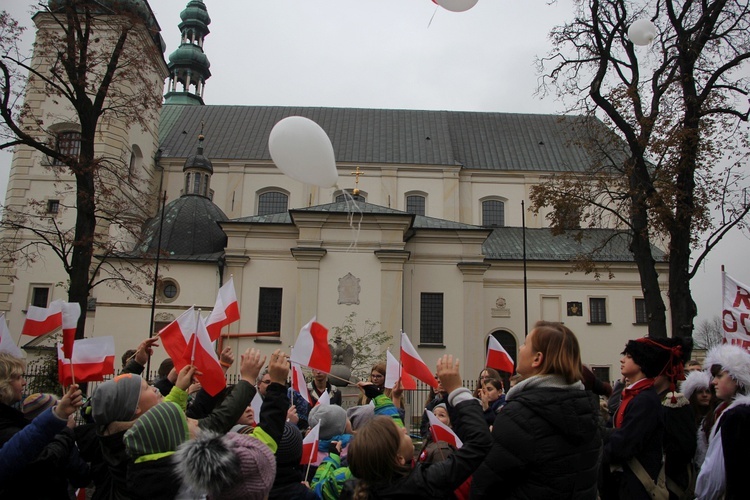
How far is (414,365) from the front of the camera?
6.08 m

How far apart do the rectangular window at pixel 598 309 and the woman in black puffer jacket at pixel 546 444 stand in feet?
81.5

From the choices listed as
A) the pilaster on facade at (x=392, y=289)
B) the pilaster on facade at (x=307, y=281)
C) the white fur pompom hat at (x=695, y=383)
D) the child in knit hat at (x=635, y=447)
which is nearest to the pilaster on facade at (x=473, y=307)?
the pilaster on facade at (x=392, y=289)

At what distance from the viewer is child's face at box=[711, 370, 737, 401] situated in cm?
418

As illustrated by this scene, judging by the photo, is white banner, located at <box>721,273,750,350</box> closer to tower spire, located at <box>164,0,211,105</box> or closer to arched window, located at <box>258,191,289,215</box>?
arched window, located at <box>258,191,289,215</box>

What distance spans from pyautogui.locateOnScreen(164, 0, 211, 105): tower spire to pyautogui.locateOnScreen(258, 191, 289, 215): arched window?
692 inches

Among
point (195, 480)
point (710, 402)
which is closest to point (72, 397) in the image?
point (195, 480)

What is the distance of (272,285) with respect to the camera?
24.1 meters

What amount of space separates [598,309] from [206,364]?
24767 millimetres

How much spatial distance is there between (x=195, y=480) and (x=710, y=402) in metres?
4.36

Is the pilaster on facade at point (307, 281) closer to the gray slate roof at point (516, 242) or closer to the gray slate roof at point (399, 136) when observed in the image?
the gray slate roof at point (516, 242)

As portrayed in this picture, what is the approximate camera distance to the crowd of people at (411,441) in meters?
2.80

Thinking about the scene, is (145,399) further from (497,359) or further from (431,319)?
(431,319)

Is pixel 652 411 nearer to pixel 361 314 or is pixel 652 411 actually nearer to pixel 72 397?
pixel 72 397

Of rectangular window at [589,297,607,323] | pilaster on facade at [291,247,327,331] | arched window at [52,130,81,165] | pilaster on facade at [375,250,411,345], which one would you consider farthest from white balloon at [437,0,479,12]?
rectangular window at [589,297,607,323]
